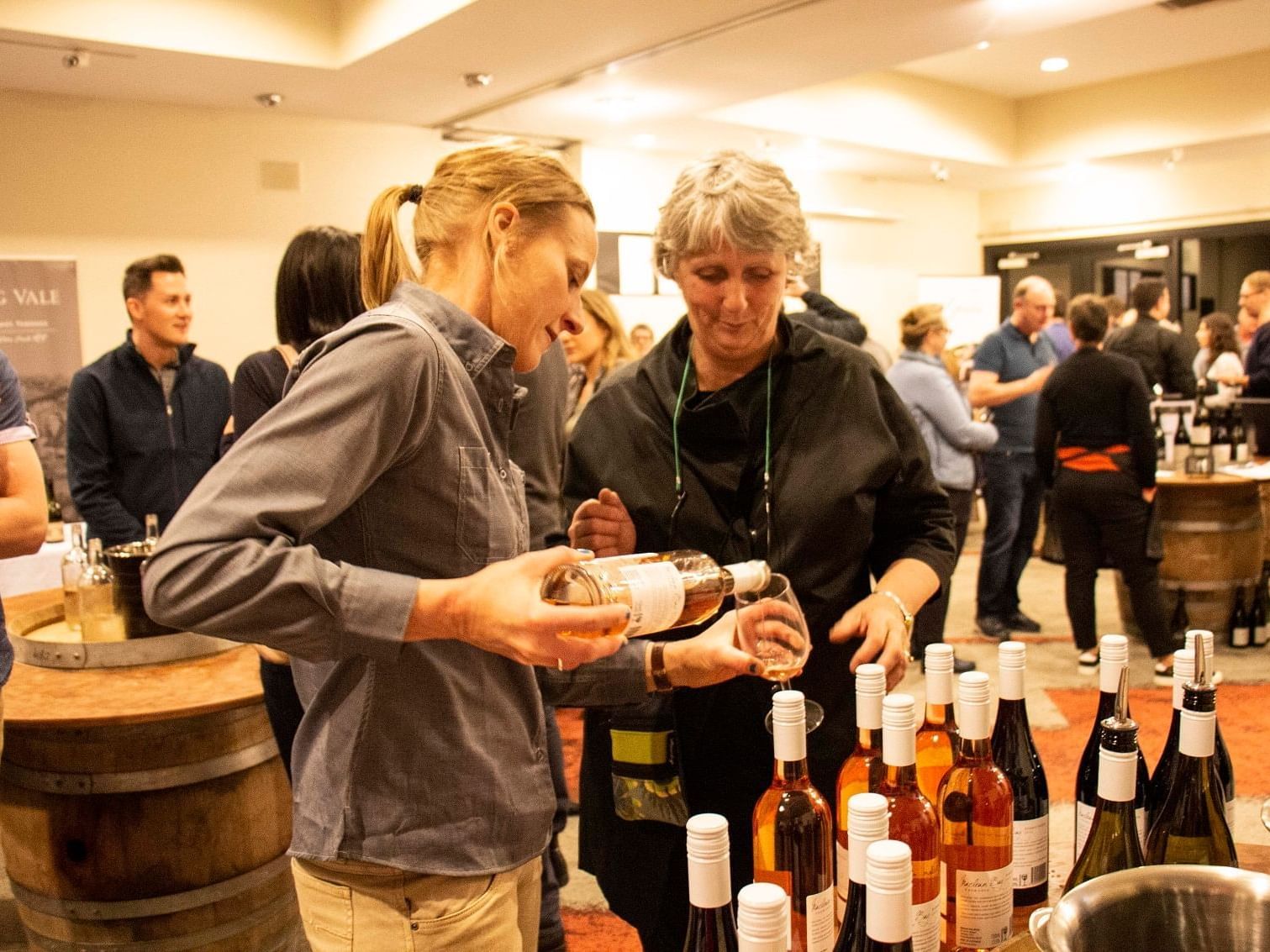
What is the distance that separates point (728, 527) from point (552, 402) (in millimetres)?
1124

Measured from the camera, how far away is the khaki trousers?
1.14 meters

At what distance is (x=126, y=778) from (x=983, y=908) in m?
1.56

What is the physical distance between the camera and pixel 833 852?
3.81 feet

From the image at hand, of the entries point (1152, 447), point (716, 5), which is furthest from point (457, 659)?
point (716, 5)

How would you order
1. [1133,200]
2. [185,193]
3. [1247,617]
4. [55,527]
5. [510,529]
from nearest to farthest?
1. [510,529]
2. [55,527]
3. [1247,617]
4. [185,193]
5. [1133,200]

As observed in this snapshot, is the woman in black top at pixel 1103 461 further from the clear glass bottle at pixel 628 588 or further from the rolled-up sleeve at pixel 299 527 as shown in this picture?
the rolled-up sleeve at pixel 299 527

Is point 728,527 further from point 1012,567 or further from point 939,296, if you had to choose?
point 939,296

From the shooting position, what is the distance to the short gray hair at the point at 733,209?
1.47 meters

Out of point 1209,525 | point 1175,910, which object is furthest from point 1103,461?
point 1175,910

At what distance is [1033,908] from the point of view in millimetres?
1099

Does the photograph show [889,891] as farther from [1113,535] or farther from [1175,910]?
[1113,535]

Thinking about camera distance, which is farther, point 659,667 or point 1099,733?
point 659,667

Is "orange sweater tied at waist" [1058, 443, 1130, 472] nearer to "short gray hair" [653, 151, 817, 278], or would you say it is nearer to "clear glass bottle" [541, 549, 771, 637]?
"short gray hair" [653, 151, 817, 278]

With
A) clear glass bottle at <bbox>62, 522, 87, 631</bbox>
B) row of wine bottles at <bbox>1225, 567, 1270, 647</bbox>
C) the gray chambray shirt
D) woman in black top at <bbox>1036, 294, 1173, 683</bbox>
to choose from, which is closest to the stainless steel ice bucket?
the gray chambray shirt
